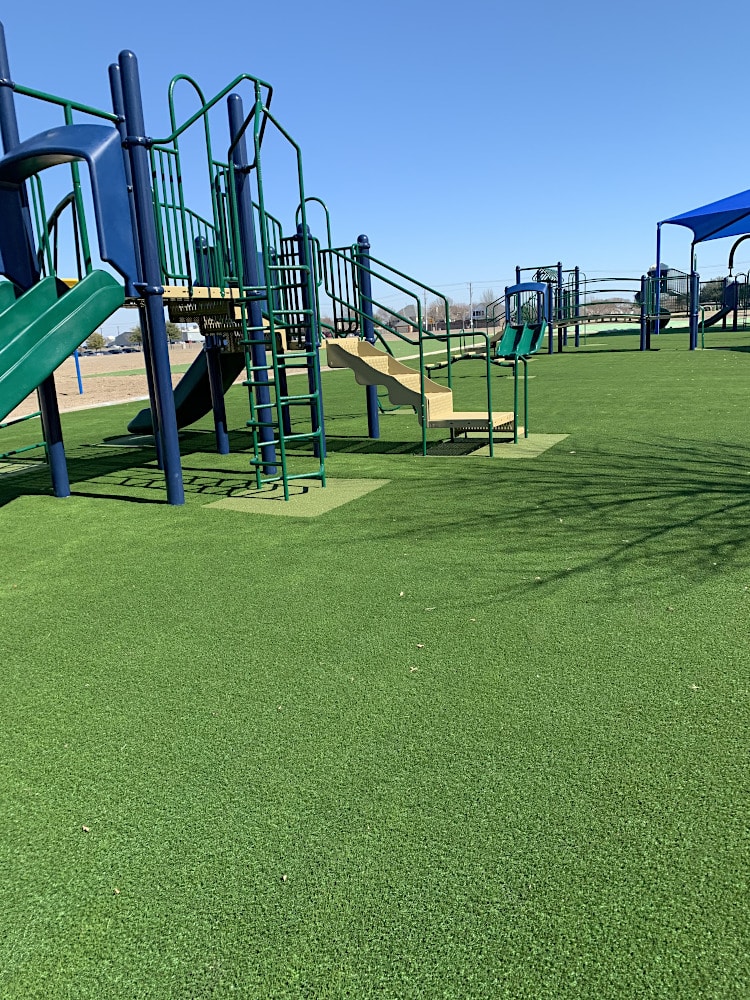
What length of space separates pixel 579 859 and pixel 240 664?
6.44 feet

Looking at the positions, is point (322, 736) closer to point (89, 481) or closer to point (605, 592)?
point (605, 592)

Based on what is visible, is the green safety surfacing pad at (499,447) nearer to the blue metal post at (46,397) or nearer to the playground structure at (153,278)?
the playground structure at (153,278)

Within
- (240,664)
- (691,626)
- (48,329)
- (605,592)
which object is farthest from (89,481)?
(691,626)

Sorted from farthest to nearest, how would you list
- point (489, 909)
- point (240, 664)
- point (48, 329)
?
point (48, 329) < point (240, 664) < point (489, 909)

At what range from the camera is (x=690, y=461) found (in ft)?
25.0

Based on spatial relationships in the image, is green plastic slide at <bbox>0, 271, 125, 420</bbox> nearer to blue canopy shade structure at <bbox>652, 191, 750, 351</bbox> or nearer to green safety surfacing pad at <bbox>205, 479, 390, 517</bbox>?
green safety surfacing pad at <bbox>205, 479, 390, 517</bbox>

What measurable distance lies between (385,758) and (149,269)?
5715mm

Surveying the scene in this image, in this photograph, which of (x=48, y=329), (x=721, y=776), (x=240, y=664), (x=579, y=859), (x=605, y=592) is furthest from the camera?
(x=48, y=329)

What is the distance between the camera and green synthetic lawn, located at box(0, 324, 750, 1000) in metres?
1.96

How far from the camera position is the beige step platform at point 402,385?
29.8 feet

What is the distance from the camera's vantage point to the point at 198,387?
11.4 meters

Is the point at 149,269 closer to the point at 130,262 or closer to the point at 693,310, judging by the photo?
the point at 130,262

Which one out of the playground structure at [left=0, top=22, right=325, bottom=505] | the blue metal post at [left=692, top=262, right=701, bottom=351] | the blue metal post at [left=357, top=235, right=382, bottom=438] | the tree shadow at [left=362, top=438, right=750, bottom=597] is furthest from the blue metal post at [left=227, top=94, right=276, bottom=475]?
the blue metal post at [left=692, top=262, right=701, bottom=351]

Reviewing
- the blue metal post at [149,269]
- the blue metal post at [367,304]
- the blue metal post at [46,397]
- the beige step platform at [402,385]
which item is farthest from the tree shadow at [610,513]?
the blue metal post at [46,397]
